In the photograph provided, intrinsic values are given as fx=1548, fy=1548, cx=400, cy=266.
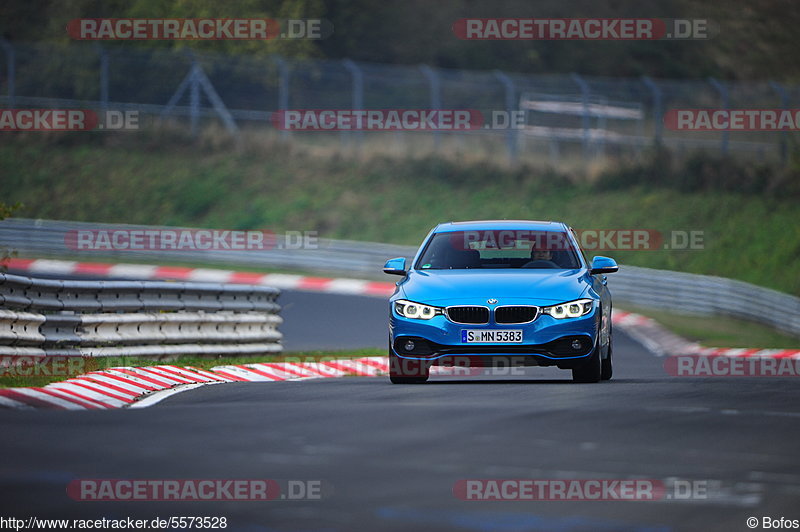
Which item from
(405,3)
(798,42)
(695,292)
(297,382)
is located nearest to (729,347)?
(695,292)

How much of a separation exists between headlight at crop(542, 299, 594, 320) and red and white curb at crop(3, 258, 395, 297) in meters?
20.8

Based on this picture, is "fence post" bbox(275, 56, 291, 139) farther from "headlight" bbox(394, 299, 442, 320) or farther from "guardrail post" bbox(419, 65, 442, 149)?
"headlight" bbox(394, 299, 442, 320)

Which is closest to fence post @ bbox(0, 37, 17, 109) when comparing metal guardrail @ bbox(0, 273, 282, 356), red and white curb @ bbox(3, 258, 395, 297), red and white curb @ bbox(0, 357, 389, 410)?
red and white curb @ bbox(3, 258, 395, 297)

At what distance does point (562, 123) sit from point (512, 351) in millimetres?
33509

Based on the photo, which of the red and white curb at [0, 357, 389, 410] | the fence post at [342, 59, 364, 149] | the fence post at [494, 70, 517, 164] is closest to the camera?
the red and white curb at [0, 357, 389, 410]

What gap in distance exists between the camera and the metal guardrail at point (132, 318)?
14375mm

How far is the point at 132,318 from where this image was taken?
16375 mm

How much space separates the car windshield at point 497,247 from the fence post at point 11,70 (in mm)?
33088

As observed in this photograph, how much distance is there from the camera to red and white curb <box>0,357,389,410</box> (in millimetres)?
11617

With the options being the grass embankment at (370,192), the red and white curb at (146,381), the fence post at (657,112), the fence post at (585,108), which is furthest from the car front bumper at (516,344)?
the fence post at (657,112)

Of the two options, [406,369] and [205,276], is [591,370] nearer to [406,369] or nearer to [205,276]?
[406,369]

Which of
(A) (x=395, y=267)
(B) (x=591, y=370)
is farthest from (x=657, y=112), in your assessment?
(B) (x=591, y=370)

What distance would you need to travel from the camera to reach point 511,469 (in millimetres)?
7973

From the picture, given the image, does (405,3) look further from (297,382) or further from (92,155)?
(297,382)
